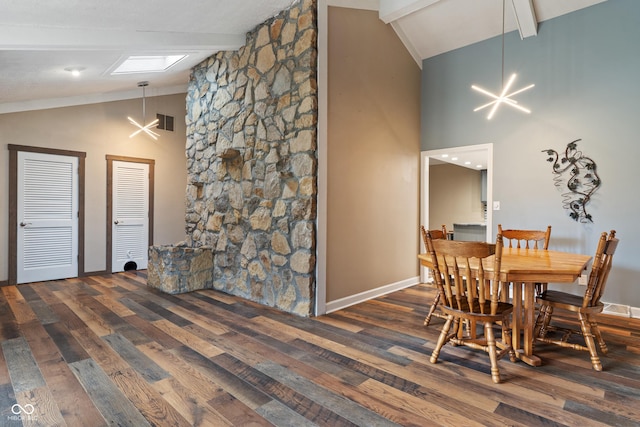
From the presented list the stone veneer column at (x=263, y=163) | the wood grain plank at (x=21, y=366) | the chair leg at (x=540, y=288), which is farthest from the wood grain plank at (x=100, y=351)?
the chair leg at (x=540, y=288)

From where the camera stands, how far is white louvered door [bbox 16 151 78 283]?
4.87m

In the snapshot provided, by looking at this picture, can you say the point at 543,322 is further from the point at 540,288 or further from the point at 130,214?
the point at 130,214

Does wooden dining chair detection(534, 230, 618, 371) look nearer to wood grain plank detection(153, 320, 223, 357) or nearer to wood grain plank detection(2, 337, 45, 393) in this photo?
wood grain plank detection(153, 320, 223, 357)

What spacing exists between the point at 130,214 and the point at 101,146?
1.20 m

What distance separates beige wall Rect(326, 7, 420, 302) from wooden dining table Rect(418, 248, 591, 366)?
3.78 feet

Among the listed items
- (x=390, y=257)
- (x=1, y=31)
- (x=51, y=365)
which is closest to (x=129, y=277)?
(x=51, y=365)

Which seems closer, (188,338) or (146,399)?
(146,399)

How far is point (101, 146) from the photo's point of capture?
5.56 metres

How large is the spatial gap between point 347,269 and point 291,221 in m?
0.83

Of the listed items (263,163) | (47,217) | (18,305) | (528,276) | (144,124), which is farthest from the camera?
(144,124)

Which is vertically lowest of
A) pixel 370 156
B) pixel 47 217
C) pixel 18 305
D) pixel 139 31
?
pixel 18 305

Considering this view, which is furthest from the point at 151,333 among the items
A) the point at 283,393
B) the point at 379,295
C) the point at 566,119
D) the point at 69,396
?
the point at 566,119

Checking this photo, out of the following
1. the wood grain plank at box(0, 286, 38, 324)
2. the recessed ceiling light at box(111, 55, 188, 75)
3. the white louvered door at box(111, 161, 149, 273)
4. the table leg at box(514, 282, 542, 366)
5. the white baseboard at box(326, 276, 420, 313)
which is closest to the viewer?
the table leg at box(514, 282, 542, 366)

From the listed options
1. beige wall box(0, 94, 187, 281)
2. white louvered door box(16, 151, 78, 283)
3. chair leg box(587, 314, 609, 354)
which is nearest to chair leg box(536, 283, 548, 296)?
chair leg box(587, 314, 609, 354)
